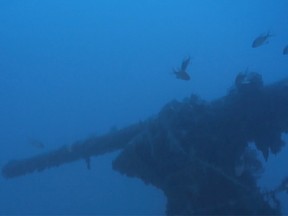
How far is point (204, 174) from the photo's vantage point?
6.07m

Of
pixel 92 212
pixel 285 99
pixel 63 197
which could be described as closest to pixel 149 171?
pixel 285 99

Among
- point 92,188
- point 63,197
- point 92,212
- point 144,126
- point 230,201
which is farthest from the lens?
point 92,188

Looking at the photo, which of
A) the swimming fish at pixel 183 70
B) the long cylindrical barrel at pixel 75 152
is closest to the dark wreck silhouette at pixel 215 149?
the long cylindrical barrel at pixel 75 152

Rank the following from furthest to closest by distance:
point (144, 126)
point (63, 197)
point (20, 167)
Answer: point (63, 197) → point (20, 167) → point (144, 126)

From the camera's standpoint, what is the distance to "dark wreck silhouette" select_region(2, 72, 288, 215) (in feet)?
19.9

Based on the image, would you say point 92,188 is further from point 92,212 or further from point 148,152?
point 148,152

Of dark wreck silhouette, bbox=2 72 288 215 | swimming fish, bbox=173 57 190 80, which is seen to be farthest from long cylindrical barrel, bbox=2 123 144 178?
swimming fish, bbox=173 57 190 80

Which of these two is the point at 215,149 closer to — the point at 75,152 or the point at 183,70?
the point at 183,70

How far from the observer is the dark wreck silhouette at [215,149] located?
6.07 m

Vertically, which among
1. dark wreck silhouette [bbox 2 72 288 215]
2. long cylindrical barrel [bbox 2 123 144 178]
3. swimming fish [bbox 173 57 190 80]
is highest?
swimming fish [bbox 173 57 190 80]

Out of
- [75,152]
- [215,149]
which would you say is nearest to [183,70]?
[215,149]

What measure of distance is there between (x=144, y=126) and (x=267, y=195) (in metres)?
2.44

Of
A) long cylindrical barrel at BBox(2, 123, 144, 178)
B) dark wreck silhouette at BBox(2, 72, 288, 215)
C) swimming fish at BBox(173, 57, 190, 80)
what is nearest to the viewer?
dark wreck silhouette at BBox(2, 72, 288, 215)

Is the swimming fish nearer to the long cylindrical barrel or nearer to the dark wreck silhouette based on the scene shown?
the dark wreck silhouette
